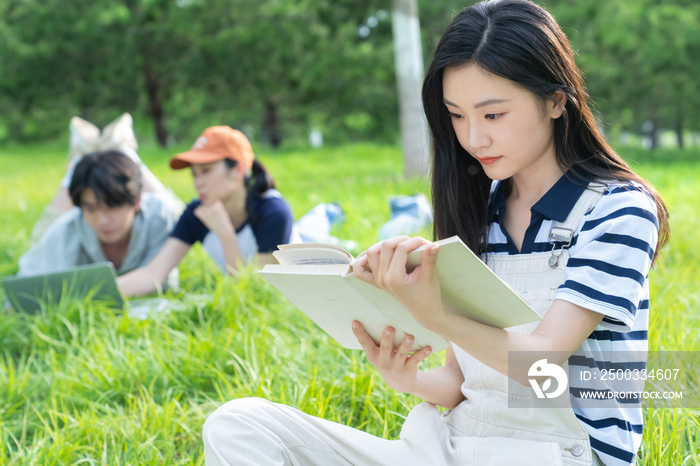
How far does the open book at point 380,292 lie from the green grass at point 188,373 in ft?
2.15

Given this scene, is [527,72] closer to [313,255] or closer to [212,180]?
[313,255]

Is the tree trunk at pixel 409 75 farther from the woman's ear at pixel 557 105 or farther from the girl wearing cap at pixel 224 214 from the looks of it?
the woman's ear at pixel 557 105

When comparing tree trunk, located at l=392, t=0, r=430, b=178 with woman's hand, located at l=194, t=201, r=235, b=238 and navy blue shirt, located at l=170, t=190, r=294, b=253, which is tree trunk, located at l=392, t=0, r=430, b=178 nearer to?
navy blue shirt, located at l=170, t=190, r=294, b=253

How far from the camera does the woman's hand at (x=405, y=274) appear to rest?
2.84 feet

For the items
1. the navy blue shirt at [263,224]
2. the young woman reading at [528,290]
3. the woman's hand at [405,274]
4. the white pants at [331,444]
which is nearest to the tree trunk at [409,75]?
the navy blue shirt at [263,224]

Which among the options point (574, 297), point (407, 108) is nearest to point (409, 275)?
point (574, 297)

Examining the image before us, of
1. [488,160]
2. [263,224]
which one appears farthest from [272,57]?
[488,160]

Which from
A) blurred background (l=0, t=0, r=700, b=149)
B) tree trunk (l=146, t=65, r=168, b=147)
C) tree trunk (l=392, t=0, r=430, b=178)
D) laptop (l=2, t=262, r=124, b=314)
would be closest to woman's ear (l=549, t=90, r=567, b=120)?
laptop (l=2, t=262, r=124, b=314)

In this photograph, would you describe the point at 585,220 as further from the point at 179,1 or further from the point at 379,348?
the point at 179,1

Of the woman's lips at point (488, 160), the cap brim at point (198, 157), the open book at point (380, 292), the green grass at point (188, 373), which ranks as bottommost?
the green grass at point (188, 373)

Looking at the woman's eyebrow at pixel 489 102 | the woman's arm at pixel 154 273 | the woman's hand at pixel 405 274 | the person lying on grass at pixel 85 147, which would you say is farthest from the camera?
the person lying on grass at pixel 85 147

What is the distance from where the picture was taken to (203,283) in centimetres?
333

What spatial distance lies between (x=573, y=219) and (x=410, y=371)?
442 millimetres

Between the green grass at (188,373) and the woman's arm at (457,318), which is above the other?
the woman's arm at (457,318)
